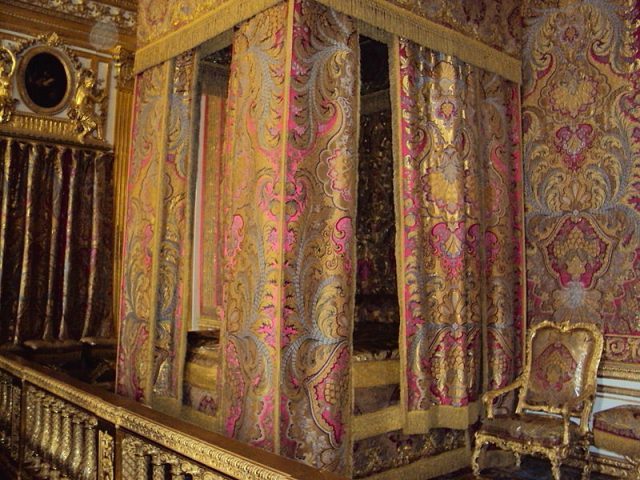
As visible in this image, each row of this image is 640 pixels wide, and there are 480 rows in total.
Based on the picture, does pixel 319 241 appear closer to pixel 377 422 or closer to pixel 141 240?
pixel 377 422

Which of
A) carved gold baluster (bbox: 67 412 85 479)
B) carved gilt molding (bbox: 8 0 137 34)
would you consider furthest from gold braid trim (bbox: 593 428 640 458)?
carved gilt molding (bbox: 8 0 137 34)

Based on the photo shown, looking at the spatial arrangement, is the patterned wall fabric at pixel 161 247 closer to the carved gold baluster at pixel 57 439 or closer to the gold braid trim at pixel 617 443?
the carved gold baluster at pixel 57 439

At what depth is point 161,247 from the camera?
12.5 ft

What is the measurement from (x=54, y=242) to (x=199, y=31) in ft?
→ 11.0

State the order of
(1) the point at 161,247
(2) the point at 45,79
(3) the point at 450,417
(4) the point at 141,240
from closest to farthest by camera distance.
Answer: (3) the point at 450,417 < (1) the point at 161,247 < (4) the point at 141,240 < (2) the point at 45,79

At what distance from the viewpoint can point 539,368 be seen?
4008mm

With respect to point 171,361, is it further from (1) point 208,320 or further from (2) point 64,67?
(2) point 64,67

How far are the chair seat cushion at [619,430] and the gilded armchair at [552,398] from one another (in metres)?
0.15

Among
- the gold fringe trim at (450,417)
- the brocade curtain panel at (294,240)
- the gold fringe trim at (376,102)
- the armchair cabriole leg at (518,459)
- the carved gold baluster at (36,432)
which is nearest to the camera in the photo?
the brocade curtain panel at (294,240)

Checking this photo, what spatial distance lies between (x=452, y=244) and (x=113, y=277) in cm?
404

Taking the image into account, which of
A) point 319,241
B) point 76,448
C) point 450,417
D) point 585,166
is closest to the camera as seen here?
point 76,448

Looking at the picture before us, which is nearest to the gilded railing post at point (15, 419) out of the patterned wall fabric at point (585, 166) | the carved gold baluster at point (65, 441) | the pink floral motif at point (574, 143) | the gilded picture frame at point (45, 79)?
the carved gold baluster at point (65, 441)

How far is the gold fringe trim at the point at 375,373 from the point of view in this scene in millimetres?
3391

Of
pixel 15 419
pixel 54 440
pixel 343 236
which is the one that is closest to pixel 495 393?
pixel 343 236
